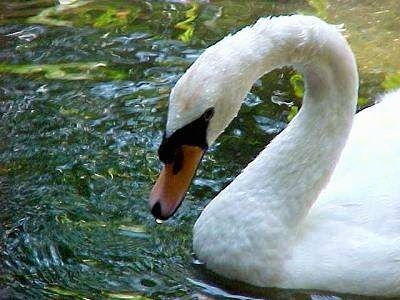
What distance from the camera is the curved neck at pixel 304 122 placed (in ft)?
14.1

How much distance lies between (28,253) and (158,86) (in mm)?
1823

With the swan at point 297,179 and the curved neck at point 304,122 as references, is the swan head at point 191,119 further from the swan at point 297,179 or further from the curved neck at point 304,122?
the curved neck at point 304,122

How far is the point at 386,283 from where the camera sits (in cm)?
441

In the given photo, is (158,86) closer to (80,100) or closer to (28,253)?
(80,100)

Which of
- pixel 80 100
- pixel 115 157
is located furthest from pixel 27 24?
pixel 115 157

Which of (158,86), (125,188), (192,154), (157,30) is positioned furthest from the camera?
(157,30)

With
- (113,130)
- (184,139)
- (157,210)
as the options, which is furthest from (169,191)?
(113,130)

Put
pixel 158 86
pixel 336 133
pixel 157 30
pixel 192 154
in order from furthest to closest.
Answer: pixel 157 30 → pixel 158 86 → pixel 336 133 → pixel 192 154

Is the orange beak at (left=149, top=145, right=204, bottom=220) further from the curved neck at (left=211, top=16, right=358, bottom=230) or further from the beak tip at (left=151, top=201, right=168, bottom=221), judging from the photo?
the curved neck at (left=211, top=16, right=358, bottom=230)

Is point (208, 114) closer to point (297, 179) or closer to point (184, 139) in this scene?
point (184, 139)

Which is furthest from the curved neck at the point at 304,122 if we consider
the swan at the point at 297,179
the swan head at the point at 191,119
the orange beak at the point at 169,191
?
the orange beak at the point at 169,191

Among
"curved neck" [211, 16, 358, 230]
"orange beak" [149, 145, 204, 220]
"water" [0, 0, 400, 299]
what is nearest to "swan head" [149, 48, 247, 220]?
"orange beak" [149, 145, 204, 220]

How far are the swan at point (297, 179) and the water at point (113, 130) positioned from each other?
0.41 ft

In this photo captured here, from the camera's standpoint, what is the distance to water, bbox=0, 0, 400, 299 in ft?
15.2
